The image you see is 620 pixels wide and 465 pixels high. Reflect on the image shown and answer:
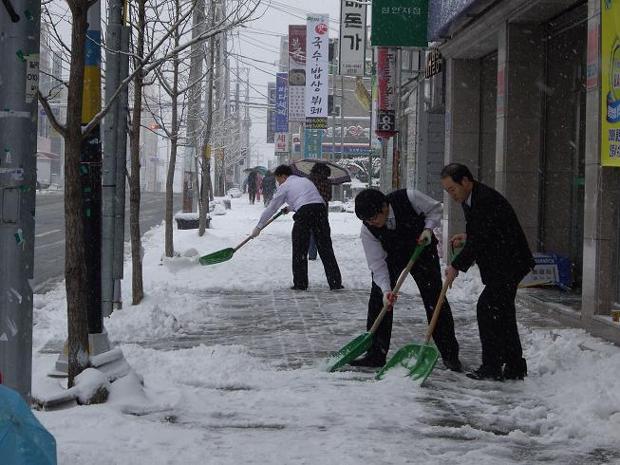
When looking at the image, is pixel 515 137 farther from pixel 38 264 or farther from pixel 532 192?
pixel 38 264

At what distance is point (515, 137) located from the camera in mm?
12539

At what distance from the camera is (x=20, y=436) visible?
2580 millimetres

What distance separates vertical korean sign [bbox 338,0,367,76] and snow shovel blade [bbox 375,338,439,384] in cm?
2022

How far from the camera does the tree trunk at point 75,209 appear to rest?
5285mm

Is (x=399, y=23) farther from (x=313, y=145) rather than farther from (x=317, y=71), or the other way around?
(x=313, y=145)

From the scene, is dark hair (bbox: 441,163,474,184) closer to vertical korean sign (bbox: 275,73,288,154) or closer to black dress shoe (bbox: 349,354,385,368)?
black dress shoe (bbox: 349,354,385,368)

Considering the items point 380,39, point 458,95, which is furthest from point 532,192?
point 380,39

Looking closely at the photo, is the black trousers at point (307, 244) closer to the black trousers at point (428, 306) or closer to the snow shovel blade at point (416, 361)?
the black trousers at point (428, 306)

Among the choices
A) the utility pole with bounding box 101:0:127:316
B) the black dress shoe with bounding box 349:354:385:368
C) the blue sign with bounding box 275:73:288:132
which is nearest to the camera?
the black dress shoe with bounding box 349:354:385:368

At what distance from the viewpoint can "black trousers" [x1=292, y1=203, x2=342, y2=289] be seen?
1271 centimetres

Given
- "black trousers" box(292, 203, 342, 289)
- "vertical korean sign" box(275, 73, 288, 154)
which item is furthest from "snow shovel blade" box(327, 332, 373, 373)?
"vertical korean sign" box(275, 73, 288, 154)

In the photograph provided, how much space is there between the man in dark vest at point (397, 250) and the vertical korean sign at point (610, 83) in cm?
239

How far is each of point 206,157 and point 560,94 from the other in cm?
1384

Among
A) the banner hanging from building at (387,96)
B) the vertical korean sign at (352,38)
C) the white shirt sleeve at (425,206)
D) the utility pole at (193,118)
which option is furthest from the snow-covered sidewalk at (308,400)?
the vertical korean sign at (352,38)
